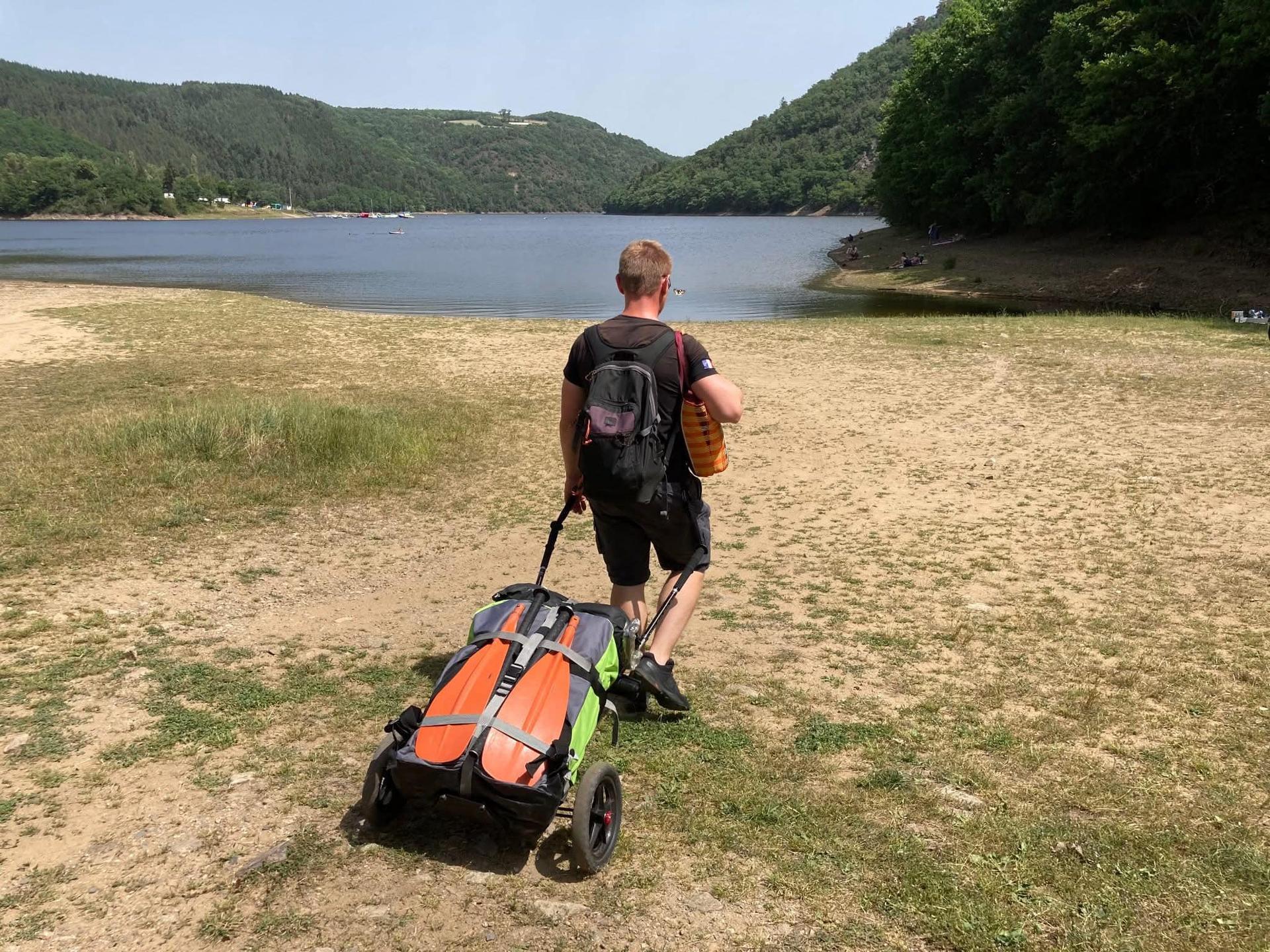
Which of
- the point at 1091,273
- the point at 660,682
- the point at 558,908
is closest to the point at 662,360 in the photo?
the point at 660,682

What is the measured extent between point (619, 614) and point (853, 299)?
1149 inches

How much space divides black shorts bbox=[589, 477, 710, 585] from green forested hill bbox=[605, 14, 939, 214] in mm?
137882

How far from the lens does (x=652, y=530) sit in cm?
422

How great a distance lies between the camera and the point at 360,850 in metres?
3.27

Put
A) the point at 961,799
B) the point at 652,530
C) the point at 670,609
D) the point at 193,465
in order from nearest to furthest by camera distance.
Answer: the point at 961,799 < the point at 652,530 < the point at 670,609 < the point at 193,465

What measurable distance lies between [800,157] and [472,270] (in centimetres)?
12601

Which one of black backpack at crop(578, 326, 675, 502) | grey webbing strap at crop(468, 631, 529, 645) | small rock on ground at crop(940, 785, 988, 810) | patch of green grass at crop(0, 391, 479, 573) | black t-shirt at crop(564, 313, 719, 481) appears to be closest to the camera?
grey webbing strap at crop(468, 631, 529, 645)

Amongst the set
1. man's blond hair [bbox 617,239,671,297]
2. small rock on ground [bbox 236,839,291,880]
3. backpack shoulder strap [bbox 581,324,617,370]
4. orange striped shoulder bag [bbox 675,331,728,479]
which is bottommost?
small rock on ground [bbox 236,839,291,880]

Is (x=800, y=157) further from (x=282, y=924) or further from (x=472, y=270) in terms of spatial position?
(x=282, y=924)

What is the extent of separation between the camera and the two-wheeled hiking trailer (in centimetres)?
309

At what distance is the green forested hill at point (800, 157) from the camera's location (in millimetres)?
153375

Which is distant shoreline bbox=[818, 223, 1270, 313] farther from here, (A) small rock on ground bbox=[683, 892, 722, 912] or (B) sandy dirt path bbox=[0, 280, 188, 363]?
(A) small rock on ground bbox=[683, 892, 722, 912]

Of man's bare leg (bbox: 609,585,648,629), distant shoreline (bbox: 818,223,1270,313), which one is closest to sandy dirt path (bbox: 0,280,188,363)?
man's bare leg (bbox: 609,585,648,629)

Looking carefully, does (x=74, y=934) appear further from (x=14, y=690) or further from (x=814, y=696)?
(x=814, y=696)
